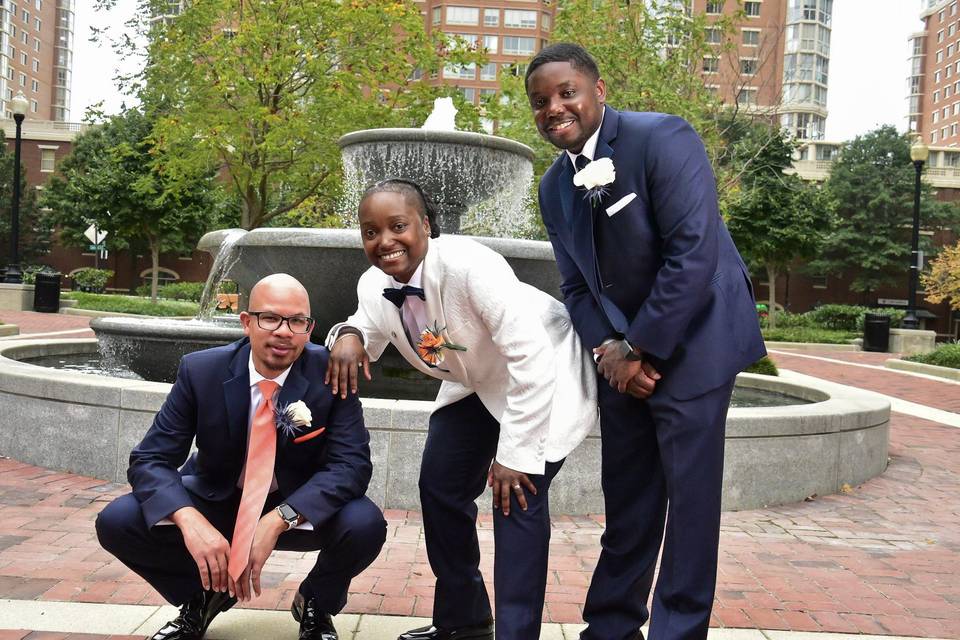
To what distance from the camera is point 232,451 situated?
3.02 m

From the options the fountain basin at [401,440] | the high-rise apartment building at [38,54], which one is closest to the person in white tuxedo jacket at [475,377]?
the fountain basin at [401,440]

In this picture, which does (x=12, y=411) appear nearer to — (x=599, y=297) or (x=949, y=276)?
(x=599, y=297)

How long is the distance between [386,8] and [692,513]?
19287mm

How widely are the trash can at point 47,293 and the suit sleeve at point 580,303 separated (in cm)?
2379

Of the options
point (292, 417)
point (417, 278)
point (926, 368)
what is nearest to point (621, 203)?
point (417, 278)

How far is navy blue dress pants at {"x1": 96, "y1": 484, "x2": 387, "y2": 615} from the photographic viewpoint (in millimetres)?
2889

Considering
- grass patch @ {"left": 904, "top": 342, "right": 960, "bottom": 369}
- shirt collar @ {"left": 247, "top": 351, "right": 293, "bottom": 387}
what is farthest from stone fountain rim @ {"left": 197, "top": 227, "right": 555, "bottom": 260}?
grass patch @ {"left": 904, "top": 342, "right": 960, "bottom": 369}

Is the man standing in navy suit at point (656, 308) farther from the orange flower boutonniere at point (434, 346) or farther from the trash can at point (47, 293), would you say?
the trash can at point (47, 293)

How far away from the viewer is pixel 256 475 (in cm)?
292

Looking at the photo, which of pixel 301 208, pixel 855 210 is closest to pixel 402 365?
pixel 301 208

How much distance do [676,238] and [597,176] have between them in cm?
29

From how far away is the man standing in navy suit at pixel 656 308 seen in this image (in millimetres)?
2528

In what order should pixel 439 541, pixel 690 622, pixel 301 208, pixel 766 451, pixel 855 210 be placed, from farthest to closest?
pixel 855 210 < pixel 301 208 < pixel 766 451 < pixel 439 541 < pixel 690 622

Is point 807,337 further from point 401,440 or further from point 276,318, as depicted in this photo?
point 276,318
